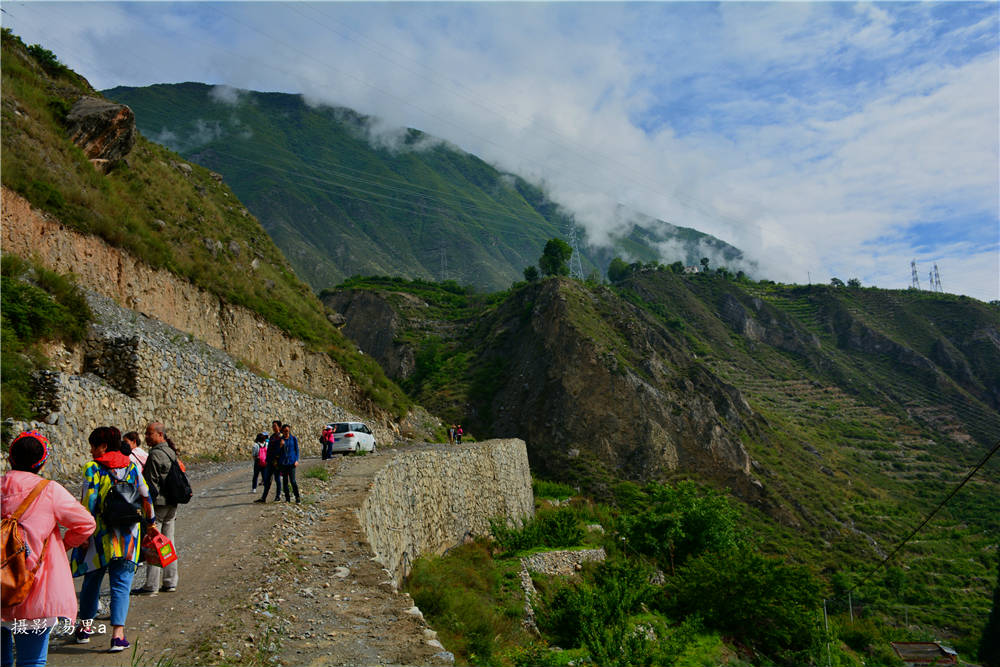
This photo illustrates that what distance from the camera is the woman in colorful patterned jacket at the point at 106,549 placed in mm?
5285

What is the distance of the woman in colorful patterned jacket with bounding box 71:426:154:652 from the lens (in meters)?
5.29

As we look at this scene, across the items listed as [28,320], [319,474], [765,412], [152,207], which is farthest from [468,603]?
[765,412]

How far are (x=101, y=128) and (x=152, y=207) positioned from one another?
3.87m

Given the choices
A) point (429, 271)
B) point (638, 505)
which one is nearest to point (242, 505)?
point (638, 505)

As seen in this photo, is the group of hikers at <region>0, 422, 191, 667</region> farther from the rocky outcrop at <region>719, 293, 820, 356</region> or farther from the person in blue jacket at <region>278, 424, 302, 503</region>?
the rocky outcrop at <region>719, 293, 820, 356</region>

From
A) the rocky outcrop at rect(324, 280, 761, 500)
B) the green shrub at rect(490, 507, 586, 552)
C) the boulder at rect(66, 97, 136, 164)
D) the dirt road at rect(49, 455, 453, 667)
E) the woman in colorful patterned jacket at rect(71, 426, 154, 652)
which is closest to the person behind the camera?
the woman in colorful patterned jacket at rect(71, 426, 154, 652)

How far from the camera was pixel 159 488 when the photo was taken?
6645 mm

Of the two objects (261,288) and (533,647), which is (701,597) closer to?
(533,647)

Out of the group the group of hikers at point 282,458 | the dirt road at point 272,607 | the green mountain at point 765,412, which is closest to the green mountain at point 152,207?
the group of hikers at point 282,458

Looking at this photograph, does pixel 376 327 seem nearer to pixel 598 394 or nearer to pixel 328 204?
pixel 598 394

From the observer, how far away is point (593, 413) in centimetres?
5688

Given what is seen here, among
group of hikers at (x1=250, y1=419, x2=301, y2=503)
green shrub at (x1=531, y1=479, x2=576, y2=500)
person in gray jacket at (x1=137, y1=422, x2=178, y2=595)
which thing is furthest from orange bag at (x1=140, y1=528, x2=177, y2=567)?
green shrub at (x1=531, y1=479, x2=576, y2=500)

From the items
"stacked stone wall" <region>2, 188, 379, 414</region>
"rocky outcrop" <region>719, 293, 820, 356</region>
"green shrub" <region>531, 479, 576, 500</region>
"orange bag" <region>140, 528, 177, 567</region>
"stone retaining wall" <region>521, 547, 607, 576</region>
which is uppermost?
"rocky outcrop" <region>719, 293, 820, 356</region>

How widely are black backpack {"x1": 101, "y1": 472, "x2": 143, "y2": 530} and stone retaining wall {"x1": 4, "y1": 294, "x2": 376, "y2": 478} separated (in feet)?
29.3
